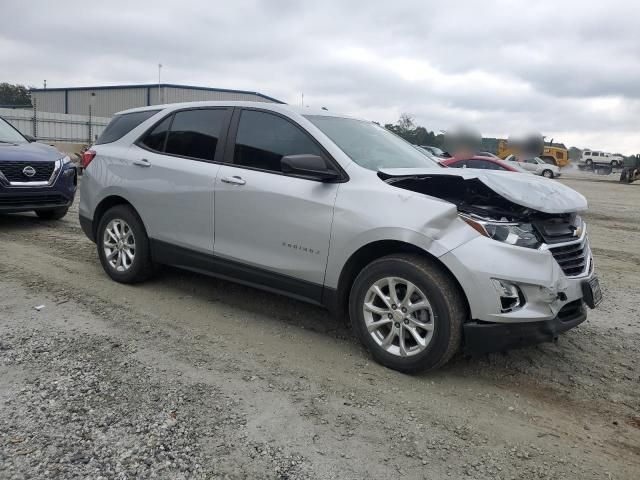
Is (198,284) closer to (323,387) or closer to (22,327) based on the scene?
(22,327)

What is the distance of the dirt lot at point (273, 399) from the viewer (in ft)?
8.70

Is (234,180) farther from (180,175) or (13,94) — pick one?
(13,94)

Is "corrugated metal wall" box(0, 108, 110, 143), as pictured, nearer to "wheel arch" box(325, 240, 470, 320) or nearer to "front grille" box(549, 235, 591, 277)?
"wheel arch" box(325, 240, 470, 320)

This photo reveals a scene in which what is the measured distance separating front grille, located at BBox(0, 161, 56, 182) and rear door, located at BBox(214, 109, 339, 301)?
4.71 m

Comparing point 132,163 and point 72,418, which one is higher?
point 132,163

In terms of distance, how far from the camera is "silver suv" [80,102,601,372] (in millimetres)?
3357

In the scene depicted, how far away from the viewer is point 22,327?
416 cm

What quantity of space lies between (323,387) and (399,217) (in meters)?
1.23

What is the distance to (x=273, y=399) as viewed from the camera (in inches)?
127

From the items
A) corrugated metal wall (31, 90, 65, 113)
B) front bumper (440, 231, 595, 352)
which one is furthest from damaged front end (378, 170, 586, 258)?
corrugated metal wall (31, 90, 65, 113)

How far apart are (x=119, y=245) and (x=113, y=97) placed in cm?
4846

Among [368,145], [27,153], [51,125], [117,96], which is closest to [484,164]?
[368,145]

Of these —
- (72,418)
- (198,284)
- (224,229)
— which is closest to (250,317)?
(224,229)

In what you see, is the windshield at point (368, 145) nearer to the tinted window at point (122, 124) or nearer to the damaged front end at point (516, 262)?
the damaged front end at point (516, 262)
